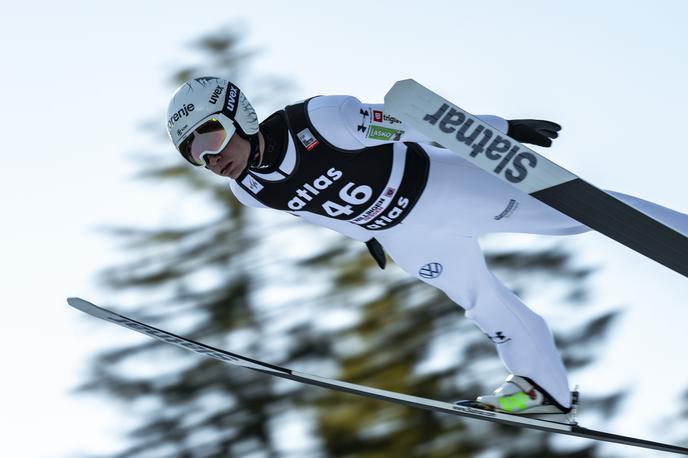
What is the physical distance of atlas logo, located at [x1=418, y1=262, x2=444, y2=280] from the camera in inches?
166

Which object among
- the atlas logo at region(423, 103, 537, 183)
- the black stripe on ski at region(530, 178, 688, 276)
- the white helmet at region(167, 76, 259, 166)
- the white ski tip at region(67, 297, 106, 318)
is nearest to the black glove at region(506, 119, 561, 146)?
the atlas logo at region(423, 103, 537, 183)

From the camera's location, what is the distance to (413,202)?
4086mm

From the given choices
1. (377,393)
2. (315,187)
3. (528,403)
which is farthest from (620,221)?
(377,393)

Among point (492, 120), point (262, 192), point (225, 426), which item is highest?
point (225, 426)

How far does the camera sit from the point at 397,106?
356 cm

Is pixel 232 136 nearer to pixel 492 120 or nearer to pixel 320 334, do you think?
pixel 492 120

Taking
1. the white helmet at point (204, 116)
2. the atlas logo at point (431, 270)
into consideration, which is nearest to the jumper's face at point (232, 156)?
the white helmet at point (204, 116)

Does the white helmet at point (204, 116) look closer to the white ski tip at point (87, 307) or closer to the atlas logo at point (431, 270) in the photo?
the atlas logo at point (431, 270)

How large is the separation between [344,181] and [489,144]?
0.66 metres

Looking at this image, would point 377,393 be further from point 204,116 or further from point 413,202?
point 204,116

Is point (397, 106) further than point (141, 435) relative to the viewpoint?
No

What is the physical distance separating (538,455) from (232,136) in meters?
5.09

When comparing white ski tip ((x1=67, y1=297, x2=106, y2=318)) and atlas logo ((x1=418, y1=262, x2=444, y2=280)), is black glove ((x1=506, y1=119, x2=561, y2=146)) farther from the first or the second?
white ski tip ((x1=67, y1=297, x2=106, y2=318))

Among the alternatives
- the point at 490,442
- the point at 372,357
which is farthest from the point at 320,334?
the point at 490,442
